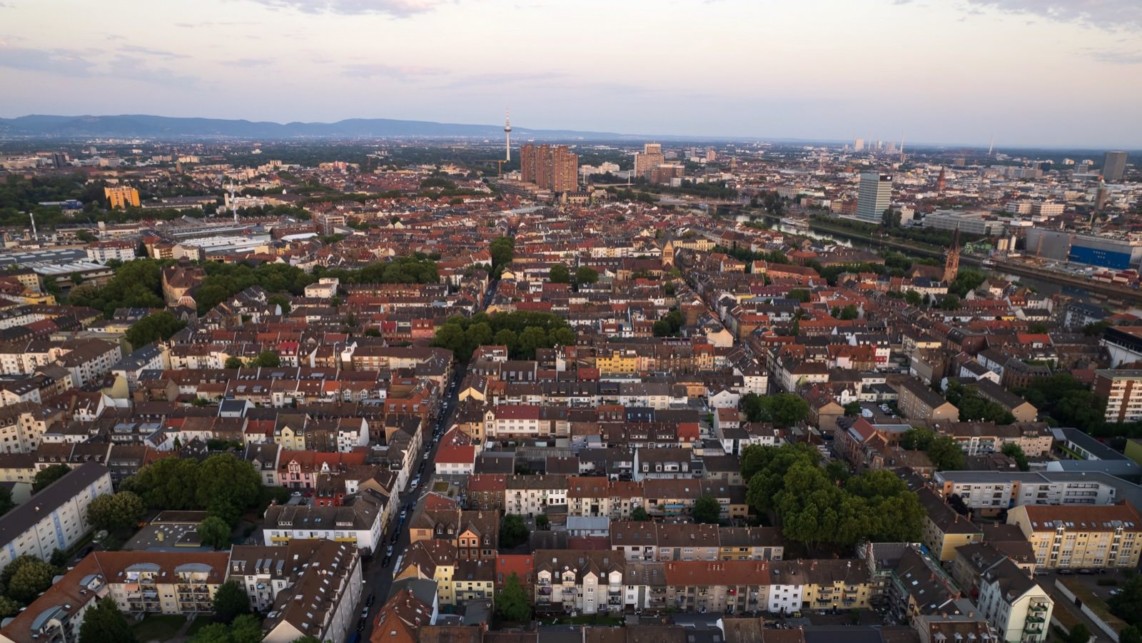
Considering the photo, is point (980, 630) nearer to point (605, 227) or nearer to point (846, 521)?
point (846, 521)

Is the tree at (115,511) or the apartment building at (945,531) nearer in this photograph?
the apartment building at (945,531)

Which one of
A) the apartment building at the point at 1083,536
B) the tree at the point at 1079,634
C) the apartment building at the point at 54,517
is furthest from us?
the apartment building at the point at 1083,536

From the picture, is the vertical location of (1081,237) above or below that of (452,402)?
above

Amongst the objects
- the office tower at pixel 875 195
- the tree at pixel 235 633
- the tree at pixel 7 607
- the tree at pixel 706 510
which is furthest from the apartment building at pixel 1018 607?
the office tower at pixel 875 195

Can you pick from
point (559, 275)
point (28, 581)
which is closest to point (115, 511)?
point (28, 581)

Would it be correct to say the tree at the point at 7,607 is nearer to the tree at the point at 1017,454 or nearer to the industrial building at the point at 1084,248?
the tree at the point at 1017,454

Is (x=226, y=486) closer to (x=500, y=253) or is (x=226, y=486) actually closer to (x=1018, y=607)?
(x=1018, y=607)

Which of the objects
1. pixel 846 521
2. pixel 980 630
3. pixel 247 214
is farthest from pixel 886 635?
pixel 247 214
